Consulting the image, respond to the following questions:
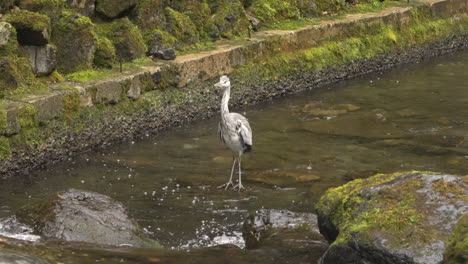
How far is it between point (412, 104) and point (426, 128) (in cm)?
148

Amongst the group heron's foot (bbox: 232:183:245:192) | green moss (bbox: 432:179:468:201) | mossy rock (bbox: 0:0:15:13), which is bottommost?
heron's foot (bbox: 232:183:245:192)

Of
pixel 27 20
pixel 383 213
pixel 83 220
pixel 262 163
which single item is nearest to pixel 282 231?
pixel 83 220

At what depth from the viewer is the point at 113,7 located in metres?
12.3

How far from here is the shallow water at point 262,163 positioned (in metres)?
8.68

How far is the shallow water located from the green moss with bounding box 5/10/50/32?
1.61 metres

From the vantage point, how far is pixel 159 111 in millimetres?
11859

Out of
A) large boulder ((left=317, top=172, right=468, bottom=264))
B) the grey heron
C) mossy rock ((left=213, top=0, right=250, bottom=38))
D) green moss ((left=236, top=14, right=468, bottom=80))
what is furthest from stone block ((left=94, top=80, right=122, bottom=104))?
large boulder ((left=317, top=172, right=468, bottom=264))

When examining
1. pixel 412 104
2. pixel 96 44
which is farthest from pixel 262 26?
pixel 96 44

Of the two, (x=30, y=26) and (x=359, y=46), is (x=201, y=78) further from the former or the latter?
(x=359, y=46)

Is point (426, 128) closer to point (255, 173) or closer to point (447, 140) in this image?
point (447, 140)

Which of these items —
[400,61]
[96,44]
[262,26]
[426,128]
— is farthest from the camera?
[400,61]

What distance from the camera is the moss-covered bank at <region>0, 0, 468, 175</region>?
400 inches

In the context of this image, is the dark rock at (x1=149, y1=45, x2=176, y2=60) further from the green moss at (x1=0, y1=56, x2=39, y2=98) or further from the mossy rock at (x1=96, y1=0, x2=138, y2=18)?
the green moss at (x1=0, y1=56, x2=39, y2=98)

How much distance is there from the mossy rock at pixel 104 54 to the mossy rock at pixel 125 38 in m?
0.22
